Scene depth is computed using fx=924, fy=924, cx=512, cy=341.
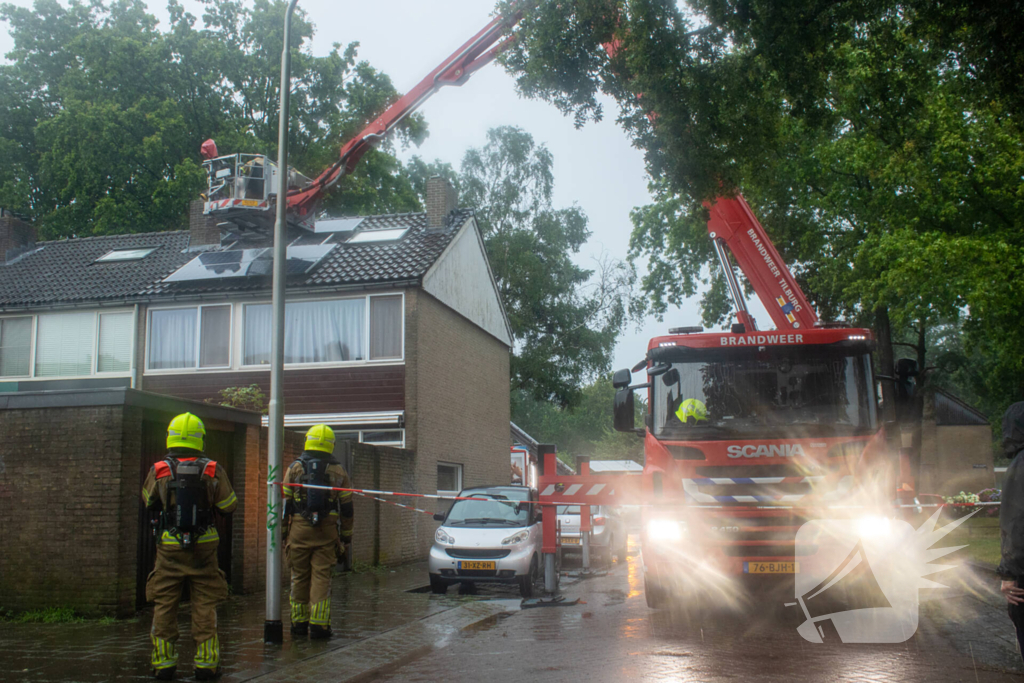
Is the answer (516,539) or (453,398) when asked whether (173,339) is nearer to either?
(453,398)

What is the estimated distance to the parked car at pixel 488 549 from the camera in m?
13.2

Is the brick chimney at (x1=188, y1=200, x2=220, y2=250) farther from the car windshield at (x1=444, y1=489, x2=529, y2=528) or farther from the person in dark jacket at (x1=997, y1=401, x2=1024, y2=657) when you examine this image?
the person in dark jacket at (x1=997, y1=401, x2=1024, y2=657)

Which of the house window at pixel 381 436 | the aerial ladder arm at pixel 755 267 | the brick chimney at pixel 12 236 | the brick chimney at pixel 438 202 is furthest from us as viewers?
the brick chimney at pixel 12 236

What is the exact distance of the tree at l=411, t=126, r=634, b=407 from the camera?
118 feet

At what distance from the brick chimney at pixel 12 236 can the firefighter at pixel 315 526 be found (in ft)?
68.5

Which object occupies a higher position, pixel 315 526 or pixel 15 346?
→ pixel 15 346

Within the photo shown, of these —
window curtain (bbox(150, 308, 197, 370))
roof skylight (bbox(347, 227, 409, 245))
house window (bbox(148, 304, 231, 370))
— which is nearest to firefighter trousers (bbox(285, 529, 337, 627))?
house window (bbox(148, 304, 231, 370))

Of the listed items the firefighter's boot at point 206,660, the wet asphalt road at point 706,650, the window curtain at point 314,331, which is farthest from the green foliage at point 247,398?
the firefighter's boot at point 206,660

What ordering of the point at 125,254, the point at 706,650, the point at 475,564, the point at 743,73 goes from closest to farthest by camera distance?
1. the point at 706,650
2. the point at 743,73
3. the point at 475,564
4. the point at 125,254

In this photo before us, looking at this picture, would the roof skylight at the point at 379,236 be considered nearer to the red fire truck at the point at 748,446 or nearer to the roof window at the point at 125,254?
the roof window at the point at 125,254

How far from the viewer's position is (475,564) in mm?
13273

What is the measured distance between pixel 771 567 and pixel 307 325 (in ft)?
43.0

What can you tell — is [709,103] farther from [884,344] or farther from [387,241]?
[884,344]

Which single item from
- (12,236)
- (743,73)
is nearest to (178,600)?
(743,73)
